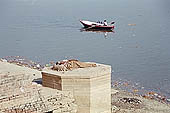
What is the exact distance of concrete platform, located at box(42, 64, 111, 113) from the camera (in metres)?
10.1

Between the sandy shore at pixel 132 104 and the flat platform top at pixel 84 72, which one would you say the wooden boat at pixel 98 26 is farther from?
the flat platform top at pixel 84 72

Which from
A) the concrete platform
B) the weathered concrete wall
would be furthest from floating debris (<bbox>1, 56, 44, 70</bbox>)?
the weathered concrete wall

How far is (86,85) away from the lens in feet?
33.2

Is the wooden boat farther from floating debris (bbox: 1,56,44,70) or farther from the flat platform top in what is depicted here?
the flat platform top

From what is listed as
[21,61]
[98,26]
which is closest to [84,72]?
[21,61]

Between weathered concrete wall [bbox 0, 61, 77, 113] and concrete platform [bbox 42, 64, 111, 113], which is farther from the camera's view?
concrete platform [bbox 42, 64, 111, 113]

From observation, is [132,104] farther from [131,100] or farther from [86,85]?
[86,85]

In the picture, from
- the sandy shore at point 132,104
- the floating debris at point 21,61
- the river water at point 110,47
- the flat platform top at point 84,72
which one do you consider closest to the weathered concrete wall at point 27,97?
the flat platform top at point 84,72

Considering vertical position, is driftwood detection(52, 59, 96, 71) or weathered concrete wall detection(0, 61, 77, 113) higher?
driftwood detection(52, 59, 96, 71)

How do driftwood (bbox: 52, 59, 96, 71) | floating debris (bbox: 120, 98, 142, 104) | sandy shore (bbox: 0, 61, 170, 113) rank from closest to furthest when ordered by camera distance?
driftwood (bbox: 52, 59, 96, 71) < sandy shore (bbox: 0, 61, 170, 113) < floating debris (bbox: 120, 98, 142, 104)

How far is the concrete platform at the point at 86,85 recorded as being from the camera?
10.1m

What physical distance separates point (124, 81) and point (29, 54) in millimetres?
9759

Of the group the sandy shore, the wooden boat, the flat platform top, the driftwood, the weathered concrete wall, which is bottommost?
the sandy shore

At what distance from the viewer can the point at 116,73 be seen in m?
22.2
